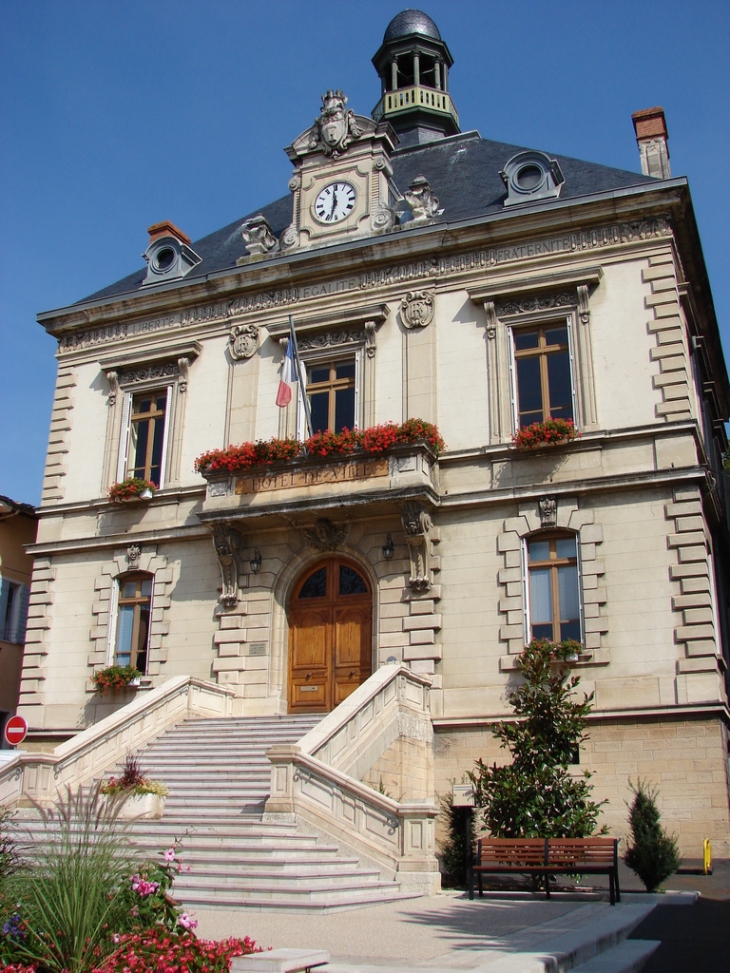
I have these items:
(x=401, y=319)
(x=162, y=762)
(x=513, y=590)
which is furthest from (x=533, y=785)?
(x=401, y=319)

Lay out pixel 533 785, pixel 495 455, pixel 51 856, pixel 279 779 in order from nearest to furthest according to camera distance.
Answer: pixel 51 856 → pixel 279 779 → pixel 533 785 → pixel 495 455

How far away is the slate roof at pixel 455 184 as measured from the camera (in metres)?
21.9

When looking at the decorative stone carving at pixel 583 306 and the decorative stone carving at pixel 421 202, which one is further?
the decorative stone carving at pixel 421 202

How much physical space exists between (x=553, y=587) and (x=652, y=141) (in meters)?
10.7

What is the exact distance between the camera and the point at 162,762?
56.9 feet

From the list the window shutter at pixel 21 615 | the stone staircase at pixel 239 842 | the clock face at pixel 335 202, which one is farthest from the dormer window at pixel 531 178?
the window shutter at pixel 21 615

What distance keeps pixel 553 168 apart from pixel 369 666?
11462 mm

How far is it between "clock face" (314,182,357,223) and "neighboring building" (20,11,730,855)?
0.05 meters

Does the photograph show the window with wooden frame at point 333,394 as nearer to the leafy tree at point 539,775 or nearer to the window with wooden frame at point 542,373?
the window with wooden frame at point 542,373

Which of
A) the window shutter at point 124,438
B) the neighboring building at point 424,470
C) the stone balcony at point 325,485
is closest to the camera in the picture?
the neighboring building at point 424,470

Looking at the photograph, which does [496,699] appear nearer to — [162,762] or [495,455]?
[495,455]

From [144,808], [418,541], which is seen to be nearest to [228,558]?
[418,541]

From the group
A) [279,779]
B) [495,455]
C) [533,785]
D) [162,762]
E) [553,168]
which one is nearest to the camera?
[279,779]

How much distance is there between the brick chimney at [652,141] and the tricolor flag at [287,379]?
28.9 feet
